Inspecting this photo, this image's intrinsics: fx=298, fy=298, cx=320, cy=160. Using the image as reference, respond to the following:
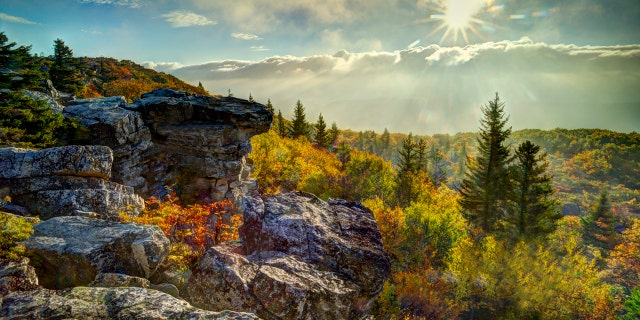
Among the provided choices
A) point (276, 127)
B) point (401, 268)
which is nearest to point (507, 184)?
point (401, 268)

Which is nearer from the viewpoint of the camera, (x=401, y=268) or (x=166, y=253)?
(x=166, y=253)

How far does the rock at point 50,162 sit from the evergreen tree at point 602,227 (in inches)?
3980

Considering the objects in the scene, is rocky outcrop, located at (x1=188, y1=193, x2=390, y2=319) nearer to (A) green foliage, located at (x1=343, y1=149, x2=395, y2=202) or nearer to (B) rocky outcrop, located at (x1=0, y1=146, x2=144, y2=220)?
(B) rocky outcrop, located at (x1=0, y1=146, x2=144, y2=220)

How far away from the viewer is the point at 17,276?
7793 mm

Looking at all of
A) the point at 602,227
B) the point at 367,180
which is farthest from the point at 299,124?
the point at 602,227

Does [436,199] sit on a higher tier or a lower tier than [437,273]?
higher

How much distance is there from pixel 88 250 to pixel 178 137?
17.9 metres

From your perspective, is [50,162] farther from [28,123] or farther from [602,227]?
[602,227]

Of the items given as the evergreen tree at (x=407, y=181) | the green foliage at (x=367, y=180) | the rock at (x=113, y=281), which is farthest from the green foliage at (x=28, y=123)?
the evergreen tree at (x=407, y=181)

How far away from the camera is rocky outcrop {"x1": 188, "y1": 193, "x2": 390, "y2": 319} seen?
884 cm

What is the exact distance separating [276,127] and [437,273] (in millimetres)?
60890

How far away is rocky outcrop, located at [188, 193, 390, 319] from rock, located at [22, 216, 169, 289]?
6.35ft

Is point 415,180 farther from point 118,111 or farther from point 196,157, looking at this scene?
point 118,111

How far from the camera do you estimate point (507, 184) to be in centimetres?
3825
